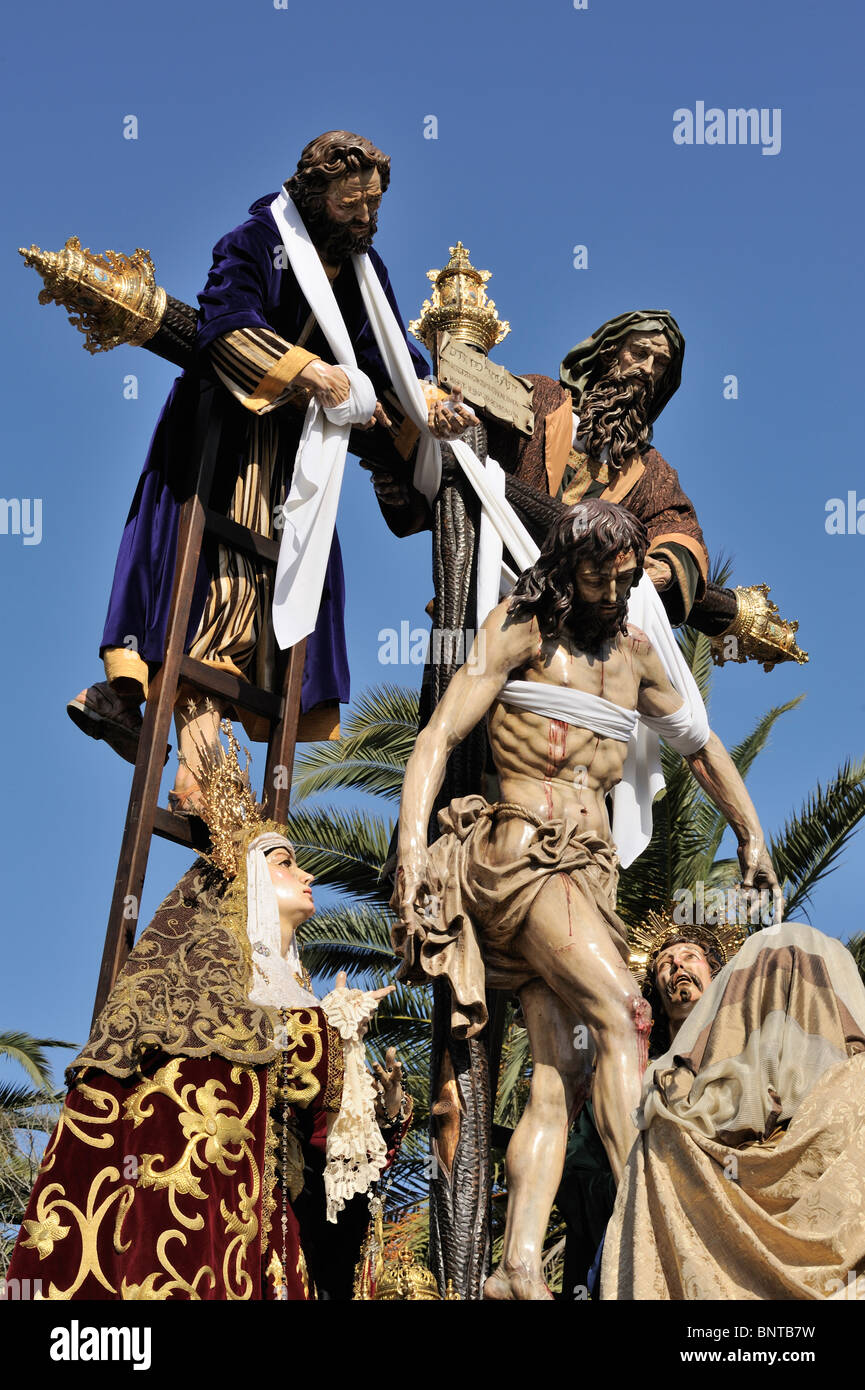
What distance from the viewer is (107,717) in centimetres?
896

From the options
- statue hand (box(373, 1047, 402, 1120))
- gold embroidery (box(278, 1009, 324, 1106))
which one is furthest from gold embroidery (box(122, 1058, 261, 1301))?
statue hand (box(373, 1047, 402, 1120))

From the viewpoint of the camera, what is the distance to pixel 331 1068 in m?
7.88

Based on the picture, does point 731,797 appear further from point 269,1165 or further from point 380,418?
point 269,1165

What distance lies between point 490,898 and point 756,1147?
153 centimetres

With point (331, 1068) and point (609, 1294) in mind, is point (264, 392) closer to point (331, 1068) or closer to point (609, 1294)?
point (331, 1068)

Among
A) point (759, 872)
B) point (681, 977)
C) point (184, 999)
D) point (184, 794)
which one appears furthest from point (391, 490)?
point (184, 999)

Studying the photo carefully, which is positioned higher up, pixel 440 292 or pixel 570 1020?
pixel 440 292

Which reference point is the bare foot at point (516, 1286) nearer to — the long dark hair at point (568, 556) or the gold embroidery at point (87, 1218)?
the gold embroidery at point (87, 1218)

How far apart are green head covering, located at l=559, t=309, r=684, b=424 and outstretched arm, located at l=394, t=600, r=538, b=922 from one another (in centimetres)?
221

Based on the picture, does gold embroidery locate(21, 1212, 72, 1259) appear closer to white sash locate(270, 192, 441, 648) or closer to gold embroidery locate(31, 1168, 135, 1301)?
gold embroidery locate(31, 1168, 135, 1301)

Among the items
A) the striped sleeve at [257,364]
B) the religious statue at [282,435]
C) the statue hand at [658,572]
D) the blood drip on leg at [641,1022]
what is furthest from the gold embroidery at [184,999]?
the statue hand at [658,572]

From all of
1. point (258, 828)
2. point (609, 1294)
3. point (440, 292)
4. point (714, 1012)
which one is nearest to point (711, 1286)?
point (609, 1294)

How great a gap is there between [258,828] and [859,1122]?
8.82 feet

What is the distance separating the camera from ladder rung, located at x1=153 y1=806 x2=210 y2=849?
848 cm
